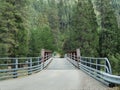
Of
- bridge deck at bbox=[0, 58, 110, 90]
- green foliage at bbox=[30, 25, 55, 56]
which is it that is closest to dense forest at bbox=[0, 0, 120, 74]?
green foliage at bbox=[30, 25, 55, 56]

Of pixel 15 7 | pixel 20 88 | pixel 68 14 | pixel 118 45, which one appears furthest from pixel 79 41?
pixel 68 14

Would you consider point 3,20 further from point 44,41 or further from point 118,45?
point 44,41

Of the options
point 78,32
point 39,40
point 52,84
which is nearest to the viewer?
point 52,84

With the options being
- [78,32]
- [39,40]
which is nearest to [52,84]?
[78,32]

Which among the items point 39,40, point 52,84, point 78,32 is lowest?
point 52,84

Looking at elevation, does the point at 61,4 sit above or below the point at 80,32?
above

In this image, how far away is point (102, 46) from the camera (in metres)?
56.0

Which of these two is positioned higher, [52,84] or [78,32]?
[78,32]

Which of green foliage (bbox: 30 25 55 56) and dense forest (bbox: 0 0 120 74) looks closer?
dense forest (bbox: 0 0 120 74)

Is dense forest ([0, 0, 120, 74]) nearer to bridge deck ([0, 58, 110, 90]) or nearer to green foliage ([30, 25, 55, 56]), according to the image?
green foliage ([30, 25, 55, 56])

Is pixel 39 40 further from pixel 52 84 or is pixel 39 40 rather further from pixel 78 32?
pixel 52 84

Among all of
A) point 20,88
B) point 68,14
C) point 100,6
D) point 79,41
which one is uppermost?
point 68,14

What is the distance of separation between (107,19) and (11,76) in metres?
42.2

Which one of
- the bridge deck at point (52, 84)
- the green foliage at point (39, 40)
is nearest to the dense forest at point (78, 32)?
the green foliage at point (39, 40)
